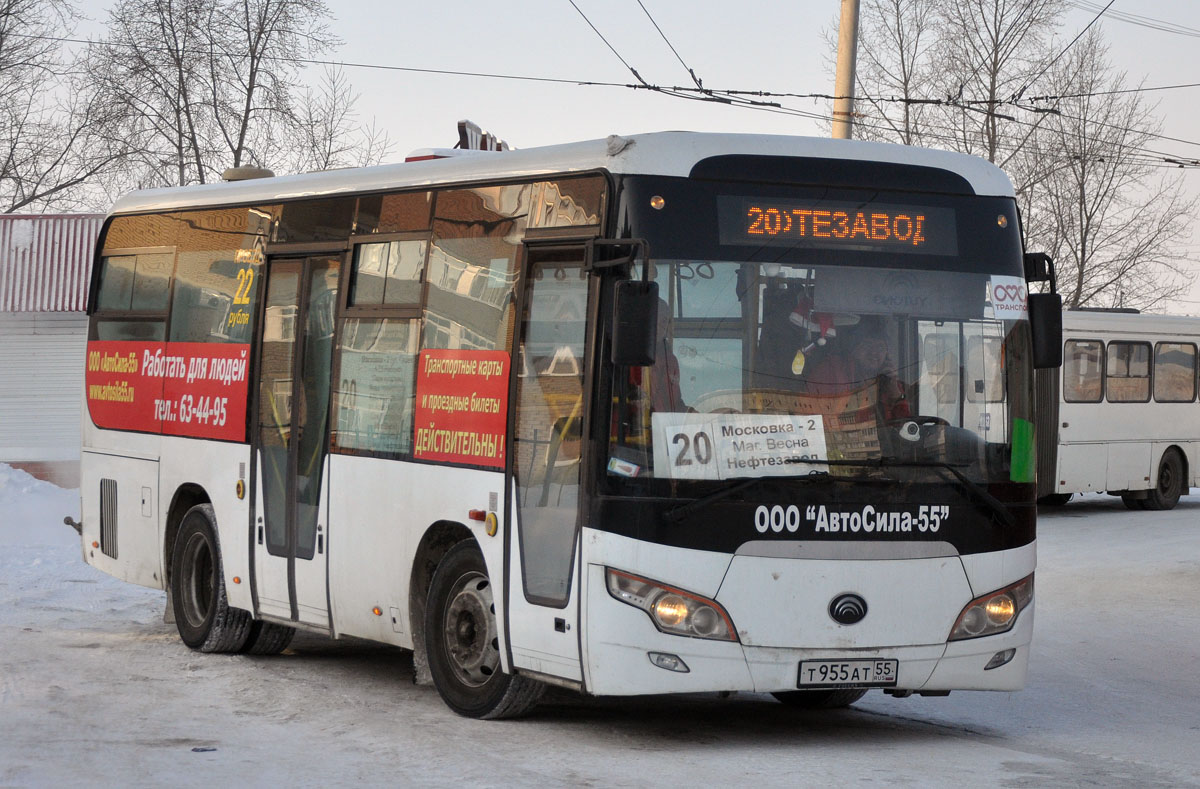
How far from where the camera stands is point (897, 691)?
837cm

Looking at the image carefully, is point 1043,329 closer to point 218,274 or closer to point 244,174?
point 218,274

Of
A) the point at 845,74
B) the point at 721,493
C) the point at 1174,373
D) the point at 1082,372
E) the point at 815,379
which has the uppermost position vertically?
the point at 845,74

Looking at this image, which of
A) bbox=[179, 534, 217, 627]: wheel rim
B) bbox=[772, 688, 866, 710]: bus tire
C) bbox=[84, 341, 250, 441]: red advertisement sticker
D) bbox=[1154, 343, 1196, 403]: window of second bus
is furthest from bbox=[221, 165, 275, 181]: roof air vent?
bbox=[1154, 343, 1196, 403]: window of second bus

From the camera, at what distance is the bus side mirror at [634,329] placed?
758 centimetres

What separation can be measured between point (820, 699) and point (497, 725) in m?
2.16

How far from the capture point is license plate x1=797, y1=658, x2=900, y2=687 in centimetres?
797

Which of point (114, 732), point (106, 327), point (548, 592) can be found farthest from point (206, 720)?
point (106, 327)

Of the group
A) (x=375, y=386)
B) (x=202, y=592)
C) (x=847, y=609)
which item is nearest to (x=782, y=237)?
(x=847, y=609)

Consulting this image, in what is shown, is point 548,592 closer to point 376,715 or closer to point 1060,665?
point 376,715

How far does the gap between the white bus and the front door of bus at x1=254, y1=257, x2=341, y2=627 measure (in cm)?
1699

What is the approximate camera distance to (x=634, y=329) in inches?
299

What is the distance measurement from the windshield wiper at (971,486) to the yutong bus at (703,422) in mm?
14

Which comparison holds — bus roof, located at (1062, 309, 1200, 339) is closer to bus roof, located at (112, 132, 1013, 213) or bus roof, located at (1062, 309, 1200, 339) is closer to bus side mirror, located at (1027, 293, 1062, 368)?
bus side mirror, located at (1027, 293, 1062, 368)

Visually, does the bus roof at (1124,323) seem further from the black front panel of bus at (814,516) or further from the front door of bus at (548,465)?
the front door of bus at (548,465)
